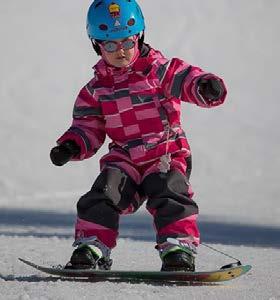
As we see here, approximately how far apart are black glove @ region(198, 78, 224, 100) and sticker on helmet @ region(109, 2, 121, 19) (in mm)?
653

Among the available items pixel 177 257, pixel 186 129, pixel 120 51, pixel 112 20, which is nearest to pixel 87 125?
pixel 120 51

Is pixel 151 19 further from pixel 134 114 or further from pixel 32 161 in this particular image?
pixel 134 114

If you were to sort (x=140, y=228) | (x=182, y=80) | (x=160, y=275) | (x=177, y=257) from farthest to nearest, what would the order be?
(x=140, y=228) < (x=182, y=80) < (x=177, y=257) < (x=160, y=275)

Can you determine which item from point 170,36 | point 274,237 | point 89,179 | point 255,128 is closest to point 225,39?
point 170,36

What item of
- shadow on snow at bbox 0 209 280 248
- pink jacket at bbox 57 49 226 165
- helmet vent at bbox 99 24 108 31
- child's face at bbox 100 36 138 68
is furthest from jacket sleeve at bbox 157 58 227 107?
shadow on snow at bbox 0 209 280 248

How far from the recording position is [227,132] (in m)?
16.8

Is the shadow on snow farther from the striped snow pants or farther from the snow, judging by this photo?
the striped snow pants

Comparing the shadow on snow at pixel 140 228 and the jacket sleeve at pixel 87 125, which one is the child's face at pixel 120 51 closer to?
the jacket sleeve at pixel 87 125

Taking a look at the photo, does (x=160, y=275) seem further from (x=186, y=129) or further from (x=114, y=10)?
(x=186, y=129)

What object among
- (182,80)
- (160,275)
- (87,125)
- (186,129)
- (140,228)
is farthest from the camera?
(186,129)

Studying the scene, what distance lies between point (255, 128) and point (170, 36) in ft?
9.78

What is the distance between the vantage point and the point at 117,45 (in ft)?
17.0

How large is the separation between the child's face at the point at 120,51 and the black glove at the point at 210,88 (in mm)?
501

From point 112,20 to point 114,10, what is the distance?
0.25 ft
